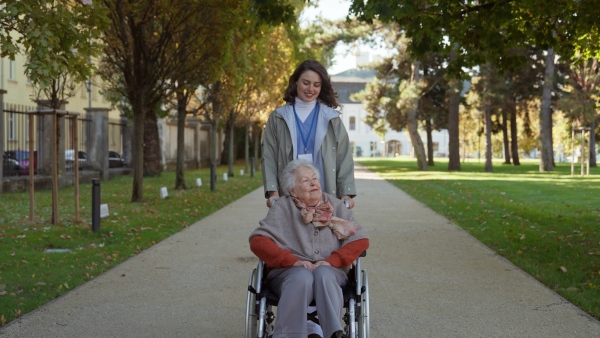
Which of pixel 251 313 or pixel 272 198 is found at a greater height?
pixel 272 198

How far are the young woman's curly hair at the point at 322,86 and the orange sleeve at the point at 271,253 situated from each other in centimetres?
112

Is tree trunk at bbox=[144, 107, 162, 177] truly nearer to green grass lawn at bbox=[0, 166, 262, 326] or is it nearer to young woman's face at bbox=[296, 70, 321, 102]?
green grass lawn at bbox=[0, 166, 262, 326]

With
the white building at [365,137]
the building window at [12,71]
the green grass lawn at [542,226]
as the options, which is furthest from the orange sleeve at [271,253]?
the white building at [365,137]

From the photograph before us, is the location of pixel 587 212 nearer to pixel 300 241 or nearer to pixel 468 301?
pixel 468 301

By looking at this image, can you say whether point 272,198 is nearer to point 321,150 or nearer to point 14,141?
point 321,150

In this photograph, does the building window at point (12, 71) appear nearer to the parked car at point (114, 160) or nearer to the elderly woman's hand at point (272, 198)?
the parked car at point (114, 160)

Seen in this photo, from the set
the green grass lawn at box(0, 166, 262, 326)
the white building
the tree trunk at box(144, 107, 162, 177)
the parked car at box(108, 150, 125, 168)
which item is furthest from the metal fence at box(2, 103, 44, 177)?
the white building

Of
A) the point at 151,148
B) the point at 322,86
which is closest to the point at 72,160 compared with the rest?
the point at 151,148

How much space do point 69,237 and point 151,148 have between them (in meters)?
22.1

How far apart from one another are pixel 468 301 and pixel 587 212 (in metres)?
9.87

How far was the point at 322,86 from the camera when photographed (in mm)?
5648

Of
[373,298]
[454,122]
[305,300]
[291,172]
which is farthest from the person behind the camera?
[454,122]

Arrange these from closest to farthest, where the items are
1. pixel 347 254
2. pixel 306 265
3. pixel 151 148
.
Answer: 1. pixel 306 265
2. pixel 347 254
3. pixel 151 148

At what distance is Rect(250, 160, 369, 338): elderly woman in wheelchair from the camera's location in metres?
4.58
